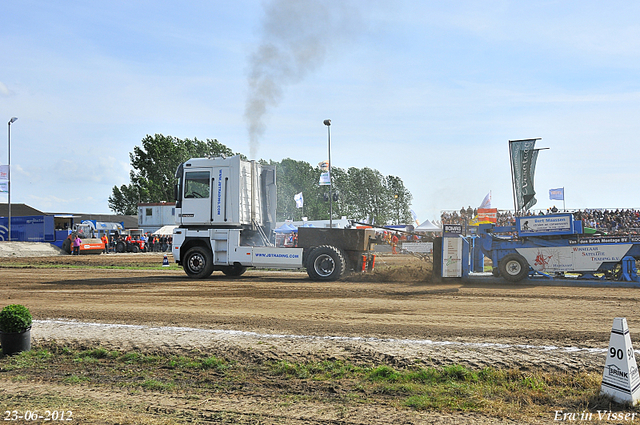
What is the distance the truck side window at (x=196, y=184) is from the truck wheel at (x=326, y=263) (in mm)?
3809

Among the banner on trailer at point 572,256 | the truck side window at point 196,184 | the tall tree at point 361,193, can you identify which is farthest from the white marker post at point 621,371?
the tall tree at point 361,193

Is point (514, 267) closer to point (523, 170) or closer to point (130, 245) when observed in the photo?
point (523, 170)

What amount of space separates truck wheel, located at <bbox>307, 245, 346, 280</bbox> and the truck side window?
12.5 feet

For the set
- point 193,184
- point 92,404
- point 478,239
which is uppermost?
point 193,184

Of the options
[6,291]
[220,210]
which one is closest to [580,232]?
[220,210]

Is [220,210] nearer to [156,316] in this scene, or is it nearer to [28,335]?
[156,316]

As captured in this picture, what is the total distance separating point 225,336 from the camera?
22.9 ft

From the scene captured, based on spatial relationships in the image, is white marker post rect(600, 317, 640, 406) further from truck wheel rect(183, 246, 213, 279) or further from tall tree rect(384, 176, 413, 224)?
tall tree rect(384, 176, 413, 224)

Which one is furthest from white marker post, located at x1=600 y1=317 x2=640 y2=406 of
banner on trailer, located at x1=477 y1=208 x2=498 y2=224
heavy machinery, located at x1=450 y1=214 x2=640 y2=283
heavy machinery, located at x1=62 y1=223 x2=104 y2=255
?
heavy machinery, located at x1=62 y1=223 x2=104 y2=255

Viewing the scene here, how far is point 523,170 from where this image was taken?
60.7ft

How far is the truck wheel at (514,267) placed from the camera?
540 inches

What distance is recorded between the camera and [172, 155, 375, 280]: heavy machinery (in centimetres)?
1522

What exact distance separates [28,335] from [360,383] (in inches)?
175

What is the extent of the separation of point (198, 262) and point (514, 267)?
939 cm
